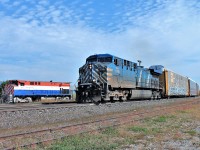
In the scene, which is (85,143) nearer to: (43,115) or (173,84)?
(43,115)

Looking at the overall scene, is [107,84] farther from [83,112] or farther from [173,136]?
[173,136]

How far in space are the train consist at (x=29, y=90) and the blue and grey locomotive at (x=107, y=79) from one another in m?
12.9

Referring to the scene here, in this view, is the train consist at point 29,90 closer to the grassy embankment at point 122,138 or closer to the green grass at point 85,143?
the grassy embankment at point 122,138

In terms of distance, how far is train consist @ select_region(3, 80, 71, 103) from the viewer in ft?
110

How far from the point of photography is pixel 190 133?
10.1 m

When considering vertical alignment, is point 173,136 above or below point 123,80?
below

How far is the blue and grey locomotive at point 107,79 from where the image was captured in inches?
834

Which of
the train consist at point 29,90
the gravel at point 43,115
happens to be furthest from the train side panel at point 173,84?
the gravel at point 43,115

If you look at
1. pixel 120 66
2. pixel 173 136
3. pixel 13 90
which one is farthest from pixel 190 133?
pixel 13 90

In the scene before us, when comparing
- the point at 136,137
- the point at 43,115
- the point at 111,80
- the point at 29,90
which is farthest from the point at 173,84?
the point at 136,137

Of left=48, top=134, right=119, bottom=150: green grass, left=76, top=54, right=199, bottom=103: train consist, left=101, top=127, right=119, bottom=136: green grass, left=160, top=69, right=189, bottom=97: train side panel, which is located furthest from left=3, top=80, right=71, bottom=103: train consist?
left=48, top=134, right=119, bottom=150: green grass

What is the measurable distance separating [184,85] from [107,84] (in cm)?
2788

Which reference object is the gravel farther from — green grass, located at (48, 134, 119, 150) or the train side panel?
the train side panel

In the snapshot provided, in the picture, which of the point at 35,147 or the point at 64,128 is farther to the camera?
the point at 64,128
